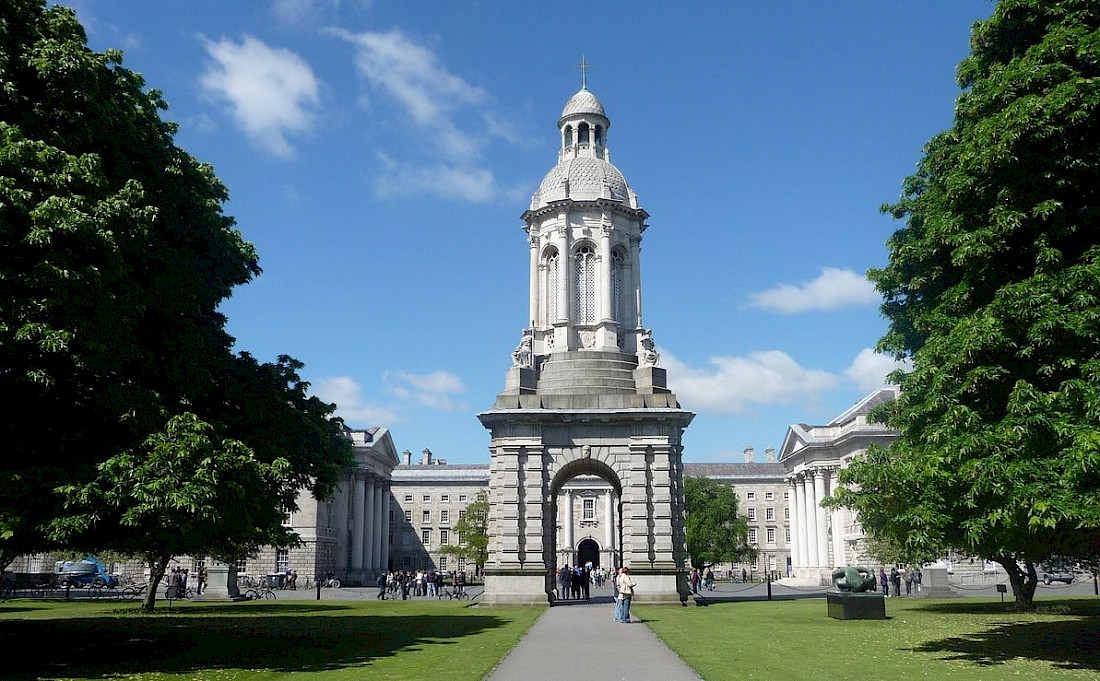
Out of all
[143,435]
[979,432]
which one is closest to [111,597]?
[143,435]

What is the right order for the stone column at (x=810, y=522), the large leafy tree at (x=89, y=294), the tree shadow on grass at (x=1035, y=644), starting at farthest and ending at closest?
the stone column at (x=810, y=522) → the tree shadow on grass at (x=1035, y=644) → the large leafy tree at (x=89, y=294)

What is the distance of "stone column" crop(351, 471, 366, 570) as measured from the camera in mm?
84500

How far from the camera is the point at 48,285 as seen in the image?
15.7 metres

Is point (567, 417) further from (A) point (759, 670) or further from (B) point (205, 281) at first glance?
(A) point (759, 670)

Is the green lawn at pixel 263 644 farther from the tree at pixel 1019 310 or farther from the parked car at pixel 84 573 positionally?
the parked car at pixel 84 573

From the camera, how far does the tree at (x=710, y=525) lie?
266ft

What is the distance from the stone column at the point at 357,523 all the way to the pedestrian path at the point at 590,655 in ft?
197

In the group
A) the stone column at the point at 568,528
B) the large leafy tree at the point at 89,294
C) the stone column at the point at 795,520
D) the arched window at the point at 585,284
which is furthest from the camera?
the stone column at the point at 568,528

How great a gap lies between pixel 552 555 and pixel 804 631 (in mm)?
15372

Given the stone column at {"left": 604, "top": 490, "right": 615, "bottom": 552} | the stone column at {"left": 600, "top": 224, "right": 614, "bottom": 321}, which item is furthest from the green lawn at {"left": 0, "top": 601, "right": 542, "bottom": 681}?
the stone column at {"left": 604, "top": 490, "right": 615, "bottom": 552}

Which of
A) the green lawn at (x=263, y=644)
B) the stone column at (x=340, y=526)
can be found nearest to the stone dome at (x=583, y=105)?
the green lawn at (x=263, y=644)

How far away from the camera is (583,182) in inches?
1698

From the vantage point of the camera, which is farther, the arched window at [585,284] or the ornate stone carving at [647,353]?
the arched window at [585,284]

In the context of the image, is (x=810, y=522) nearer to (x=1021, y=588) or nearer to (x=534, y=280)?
(x=534, y=280)
